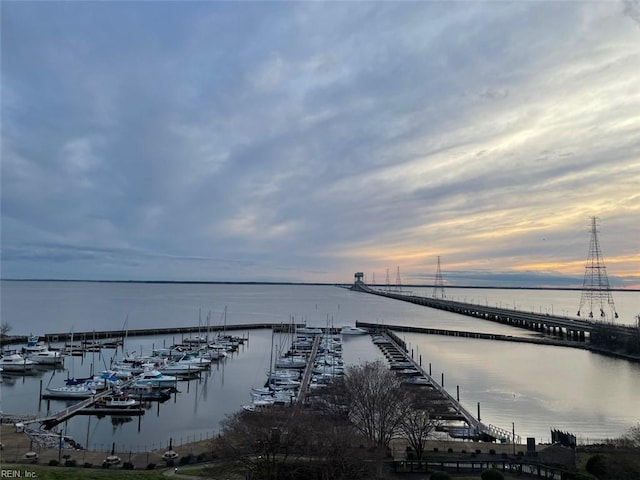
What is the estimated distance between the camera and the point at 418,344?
87188 mm

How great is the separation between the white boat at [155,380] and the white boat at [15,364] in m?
19.0

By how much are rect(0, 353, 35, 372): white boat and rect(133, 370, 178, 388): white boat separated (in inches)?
749

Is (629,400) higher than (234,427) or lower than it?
lower

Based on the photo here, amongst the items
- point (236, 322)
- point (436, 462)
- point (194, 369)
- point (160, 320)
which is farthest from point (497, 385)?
point (160, 320)

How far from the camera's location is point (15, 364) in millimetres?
60062

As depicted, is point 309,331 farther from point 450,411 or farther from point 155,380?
point 450,411

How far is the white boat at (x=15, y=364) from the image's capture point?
59.6m

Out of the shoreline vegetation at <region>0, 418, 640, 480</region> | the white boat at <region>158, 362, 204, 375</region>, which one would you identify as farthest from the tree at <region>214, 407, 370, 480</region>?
the white boat at <region>158, 362, 204, 375</region>

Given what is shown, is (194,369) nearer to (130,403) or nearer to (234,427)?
(130,403)

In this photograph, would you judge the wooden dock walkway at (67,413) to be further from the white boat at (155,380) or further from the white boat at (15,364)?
the white boat at (15,364)

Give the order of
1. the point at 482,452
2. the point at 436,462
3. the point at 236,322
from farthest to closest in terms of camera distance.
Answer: the point at 236,322 < the point at 482,452 < the point at 436,462

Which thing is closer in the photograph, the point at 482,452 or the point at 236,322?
the point at 482,452

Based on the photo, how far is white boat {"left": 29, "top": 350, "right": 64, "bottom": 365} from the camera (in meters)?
63.7

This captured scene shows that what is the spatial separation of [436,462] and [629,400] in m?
36.0
